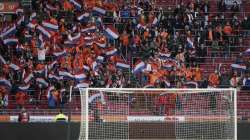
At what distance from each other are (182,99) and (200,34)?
11820 mm

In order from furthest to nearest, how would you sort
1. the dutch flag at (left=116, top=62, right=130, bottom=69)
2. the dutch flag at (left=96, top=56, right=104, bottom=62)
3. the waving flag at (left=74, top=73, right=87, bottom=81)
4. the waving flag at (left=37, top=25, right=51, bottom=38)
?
the waving flag at (left=37, top=25, right=51, bottom=38), the dutch flag at (left=96, top=56, right=104, bottom=62), the dutch flag at (left=116, top=62, right=130, bottom=69), the waving flag at (left=74, top=73, right=87, bottom=81)

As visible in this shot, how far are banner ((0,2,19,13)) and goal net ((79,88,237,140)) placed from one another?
15.9 metres

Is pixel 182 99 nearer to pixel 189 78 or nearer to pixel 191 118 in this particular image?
pixel 191 118

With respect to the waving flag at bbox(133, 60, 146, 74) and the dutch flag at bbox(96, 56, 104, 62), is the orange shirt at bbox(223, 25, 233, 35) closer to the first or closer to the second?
the waving flag at bbox(133, 60, 146, 74)

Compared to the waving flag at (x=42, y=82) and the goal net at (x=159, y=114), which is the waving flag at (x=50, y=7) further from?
the goal net at (x=159, y=114)

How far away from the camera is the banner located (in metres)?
36.1

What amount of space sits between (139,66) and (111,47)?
2.43m

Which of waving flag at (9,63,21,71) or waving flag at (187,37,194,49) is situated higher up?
waving flag at (187,37,194,49)

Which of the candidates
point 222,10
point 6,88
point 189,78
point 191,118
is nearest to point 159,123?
point 191,118

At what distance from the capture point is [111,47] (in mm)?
32719

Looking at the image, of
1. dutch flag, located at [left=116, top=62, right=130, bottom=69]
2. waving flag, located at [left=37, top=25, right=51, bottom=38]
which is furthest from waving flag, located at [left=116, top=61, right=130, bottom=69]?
waving flag, located at [left=37, top=25, right=51, bottom=38]

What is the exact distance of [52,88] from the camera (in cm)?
3011

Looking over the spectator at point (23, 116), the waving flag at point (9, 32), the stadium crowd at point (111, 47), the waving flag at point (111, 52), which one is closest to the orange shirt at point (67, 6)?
the stadium crowd at point (111, 47)

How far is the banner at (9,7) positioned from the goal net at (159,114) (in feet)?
52.0
